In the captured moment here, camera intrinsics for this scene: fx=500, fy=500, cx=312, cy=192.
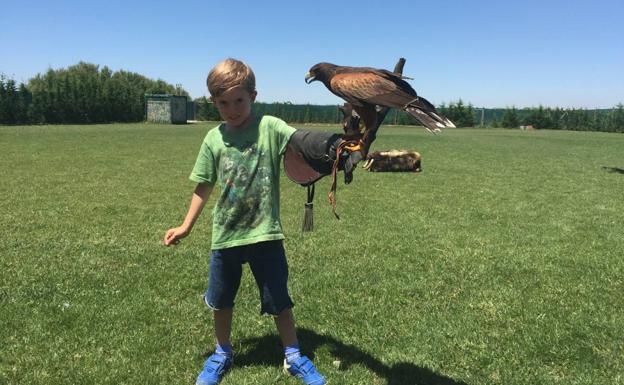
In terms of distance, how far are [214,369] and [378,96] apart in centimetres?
221

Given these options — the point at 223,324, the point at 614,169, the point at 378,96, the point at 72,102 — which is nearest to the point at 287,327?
the point at 223,324

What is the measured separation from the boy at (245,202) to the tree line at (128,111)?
122 ft

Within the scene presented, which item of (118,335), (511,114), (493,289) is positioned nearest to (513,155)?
(493,289)

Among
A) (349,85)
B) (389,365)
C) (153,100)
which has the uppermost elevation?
(153,100)

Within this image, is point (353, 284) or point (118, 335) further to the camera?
point (353, 284)

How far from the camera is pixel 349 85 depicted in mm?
2250

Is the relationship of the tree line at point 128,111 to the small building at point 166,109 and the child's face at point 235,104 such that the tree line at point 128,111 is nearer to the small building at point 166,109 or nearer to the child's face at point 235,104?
the small building at point 166,109

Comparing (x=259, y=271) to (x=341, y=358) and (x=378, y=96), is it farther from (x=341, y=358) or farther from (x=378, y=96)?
(x=378, y=96)

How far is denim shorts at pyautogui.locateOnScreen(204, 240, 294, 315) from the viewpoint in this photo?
10.5ft

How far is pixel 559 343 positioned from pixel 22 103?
4430 cm

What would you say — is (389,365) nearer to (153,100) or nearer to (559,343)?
(559,343)

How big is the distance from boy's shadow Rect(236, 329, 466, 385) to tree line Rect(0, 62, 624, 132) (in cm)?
3659

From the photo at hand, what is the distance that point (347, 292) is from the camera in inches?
191

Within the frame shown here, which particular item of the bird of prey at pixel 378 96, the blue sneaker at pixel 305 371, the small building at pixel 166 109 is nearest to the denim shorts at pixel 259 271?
the blue sneaker at pixel 305 371
